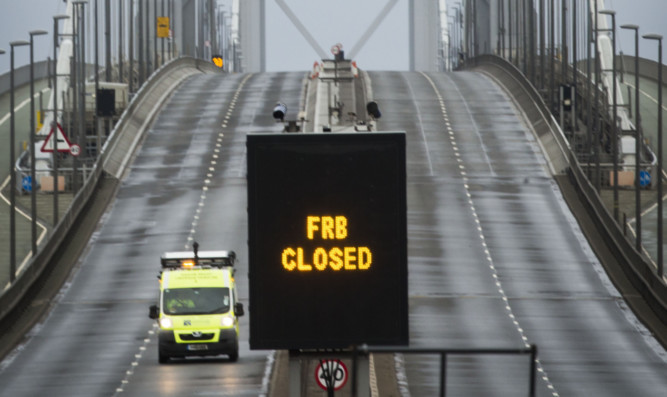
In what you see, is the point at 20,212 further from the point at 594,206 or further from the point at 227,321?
the point at 227,321

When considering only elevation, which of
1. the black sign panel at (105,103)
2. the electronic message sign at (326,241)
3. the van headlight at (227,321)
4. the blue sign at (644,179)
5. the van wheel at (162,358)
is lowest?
the van wheel at (162,358)

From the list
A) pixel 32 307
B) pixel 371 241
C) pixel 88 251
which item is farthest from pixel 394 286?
pixel 88 251

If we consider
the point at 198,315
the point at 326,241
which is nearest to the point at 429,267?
the point at 198,315

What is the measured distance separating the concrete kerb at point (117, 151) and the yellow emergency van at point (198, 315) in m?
8.95

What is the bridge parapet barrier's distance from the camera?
172 feet

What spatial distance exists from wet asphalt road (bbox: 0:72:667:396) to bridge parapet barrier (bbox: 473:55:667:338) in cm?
91

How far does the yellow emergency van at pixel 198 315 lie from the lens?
41.2 m

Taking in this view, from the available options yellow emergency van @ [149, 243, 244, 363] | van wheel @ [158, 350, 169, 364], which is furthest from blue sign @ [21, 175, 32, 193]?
yellow emergency van @ [149, 243, 244, 363]

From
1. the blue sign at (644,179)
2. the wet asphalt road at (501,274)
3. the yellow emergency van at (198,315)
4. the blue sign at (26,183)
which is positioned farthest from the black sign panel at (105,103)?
the yellow emergency van at (198,315)

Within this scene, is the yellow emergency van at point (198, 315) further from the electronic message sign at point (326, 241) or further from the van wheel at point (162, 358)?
the electronic message sign at point (326, 241)

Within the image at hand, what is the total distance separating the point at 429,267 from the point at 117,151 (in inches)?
1024

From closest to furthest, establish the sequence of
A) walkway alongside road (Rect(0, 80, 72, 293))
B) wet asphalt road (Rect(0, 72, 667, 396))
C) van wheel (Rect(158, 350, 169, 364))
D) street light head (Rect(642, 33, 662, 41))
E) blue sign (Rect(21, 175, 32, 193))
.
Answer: wet asphalt road (Rect(0, 72, 667, 396)) < van wheel (Rect(158, 350, 169, 364)) < street light head (Rect(642, 33, 662, 41)) < walkway alongside road (Rect(0, 80, 72, 293)) < blue sign (Rect(21, 175, 32, 193))

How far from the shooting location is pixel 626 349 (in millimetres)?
45938

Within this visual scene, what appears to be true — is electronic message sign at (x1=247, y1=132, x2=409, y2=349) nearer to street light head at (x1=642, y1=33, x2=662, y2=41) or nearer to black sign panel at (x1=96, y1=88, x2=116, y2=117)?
street light head at (x1=642, y1=33, x2=662, y2=41)
